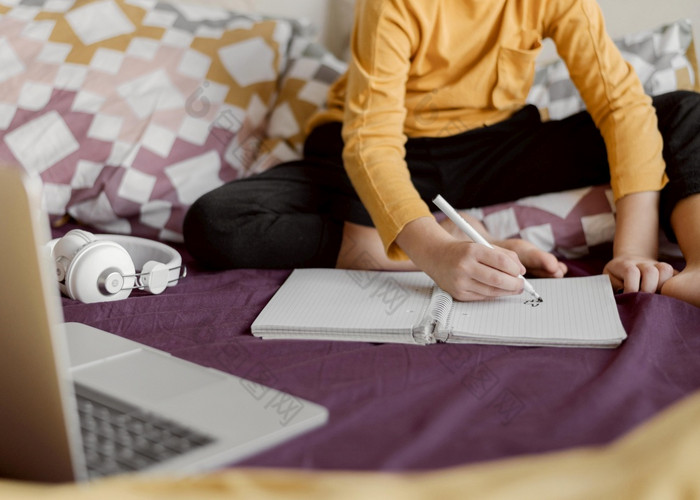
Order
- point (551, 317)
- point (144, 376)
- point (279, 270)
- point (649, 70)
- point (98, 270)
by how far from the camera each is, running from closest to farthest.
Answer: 1. point (144, 376)
2. point (551, 317)
3. point (98, 270)
4. point (279, 270)
5. point (649, 70)

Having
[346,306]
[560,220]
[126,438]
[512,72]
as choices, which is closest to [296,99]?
[512,72]

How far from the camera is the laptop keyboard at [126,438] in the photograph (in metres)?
0.49

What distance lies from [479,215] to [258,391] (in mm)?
665

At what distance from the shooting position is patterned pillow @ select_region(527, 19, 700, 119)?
1.33m

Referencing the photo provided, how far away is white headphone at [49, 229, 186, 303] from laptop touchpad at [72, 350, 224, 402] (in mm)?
267

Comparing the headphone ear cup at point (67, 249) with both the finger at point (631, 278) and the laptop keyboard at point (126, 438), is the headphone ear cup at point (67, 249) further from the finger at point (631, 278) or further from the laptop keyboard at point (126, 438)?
the finger at point (631, 278)

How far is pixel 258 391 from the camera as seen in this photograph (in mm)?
609

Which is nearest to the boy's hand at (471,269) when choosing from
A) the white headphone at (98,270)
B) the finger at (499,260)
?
the finger at (499,260)

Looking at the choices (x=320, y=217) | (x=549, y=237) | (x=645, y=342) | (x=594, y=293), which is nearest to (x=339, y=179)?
(x=320, y=217)

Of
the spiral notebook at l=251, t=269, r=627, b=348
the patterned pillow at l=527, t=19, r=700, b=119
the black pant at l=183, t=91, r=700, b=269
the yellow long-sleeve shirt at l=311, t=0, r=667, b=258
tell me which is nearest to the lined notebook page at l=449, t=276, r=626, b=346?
the spiral notebook at l=251, t=269, r=627, b=348

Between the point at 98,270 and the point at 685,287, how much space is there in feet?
2.30

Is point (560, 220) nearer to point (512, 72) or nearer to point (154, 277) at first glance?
point (512, 72)

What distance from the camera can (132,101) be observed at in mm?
1354

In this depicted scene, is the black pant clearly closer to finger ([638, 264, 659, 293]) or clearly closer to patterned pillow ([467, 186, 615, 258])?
patterned pillow ([467, 186, 615, 258])
